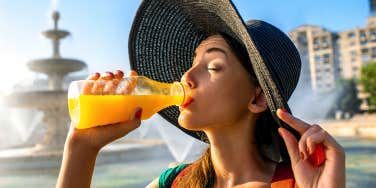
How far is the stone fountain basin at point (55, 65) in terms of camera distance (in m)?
16.7

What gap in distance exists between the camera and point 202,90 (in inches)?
68.9

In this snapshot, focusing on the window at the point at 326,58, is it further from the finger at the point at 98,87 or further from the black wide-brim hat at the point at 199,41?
the finger at the point at 98,87

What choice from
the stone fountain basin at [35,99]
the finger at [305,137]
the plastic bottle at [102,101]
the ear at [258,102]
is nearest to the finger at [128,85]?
the plastic bottle at [102,101]

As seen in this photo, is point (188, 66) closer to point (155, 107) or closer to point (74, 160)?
point (155, 107)

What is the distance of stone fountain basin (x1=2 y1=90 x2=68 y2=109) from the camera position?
14.3 meters

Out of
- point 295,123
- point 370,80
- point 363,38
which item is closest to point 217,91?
point 295,123

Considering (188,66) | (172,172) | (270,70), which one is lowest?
(172,172)

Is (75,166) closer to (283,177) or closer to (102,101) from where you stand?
(102,101)

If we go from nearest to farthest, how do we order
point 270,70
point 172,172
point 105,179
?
1. point 270,70
2. point 172,172
3. point 105,179

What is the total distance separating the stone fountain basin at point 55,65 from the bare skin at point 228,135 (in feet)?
50.7

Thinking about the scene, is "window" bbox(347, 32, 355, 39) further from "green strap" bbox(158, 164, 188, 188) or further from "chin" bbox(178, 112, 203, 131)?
"chin" bbox(178, 112, 203, 131)

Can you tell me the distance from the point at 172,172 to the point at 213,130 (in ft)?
1.10

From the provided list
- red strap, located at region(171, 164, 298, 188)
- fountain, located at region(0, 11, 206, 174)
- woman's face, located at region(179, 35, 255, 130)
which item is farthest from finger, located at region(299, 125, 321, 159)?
fountain, located at region(0, 11, 206, 174)

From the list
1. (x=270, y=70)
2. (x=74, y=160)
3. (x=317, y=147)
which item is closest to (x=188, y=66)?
(x=270, y=70)
